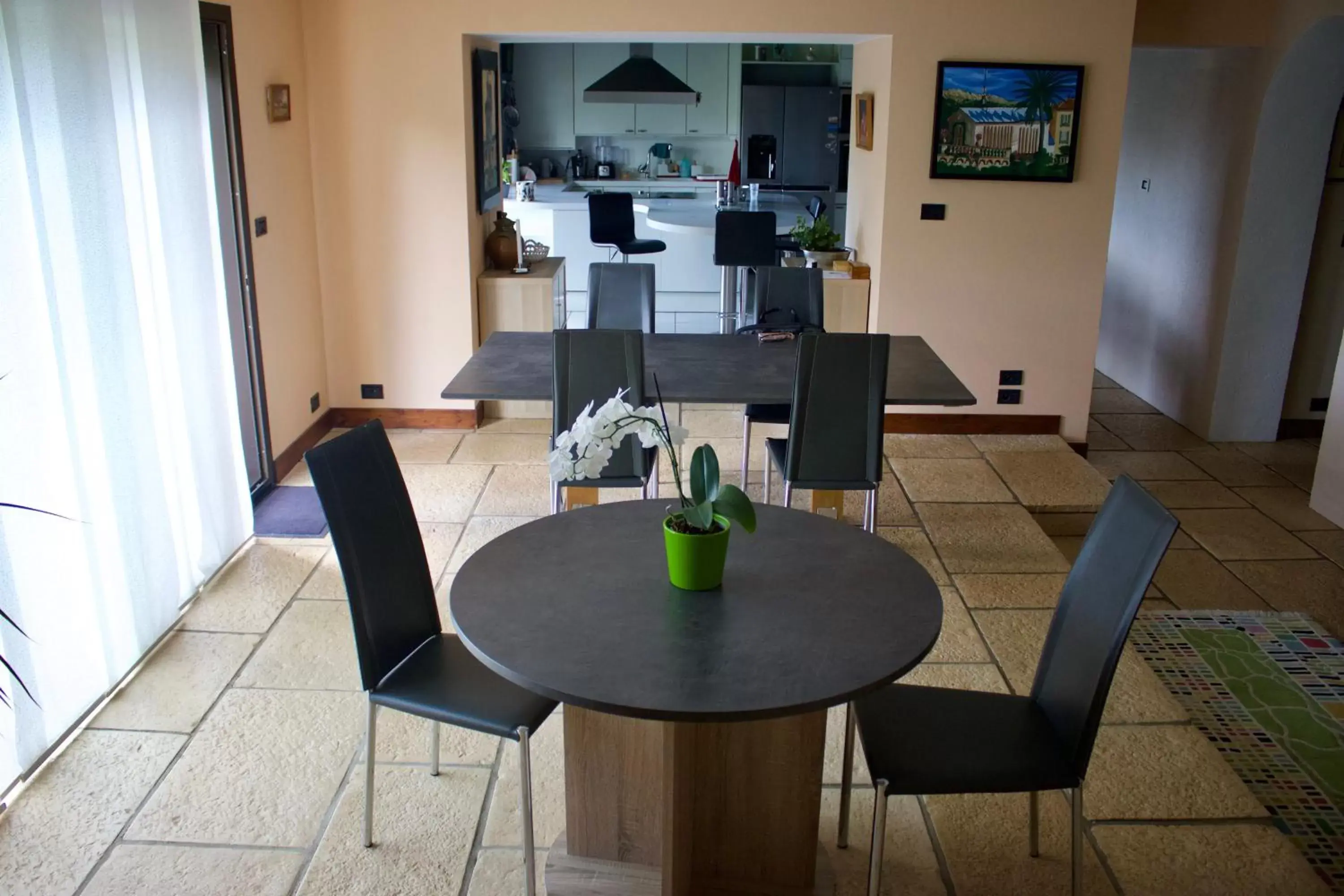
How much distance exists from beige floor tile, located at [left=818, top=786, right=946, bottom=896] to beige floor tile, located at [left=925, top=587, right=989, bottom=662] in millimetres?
731

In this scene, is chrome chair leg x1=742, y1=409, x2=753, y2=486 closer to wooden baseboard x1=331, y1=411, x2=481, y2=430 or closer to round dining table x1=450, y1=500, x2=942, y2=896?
wooden baseboard x1=331, y1=411, x2=481, y2=430

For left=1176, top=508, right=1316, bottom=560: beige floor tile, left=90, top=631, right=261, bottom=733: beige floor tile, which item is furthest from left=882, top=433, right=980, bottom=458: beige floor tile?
left=90, top=631, right=261, bottom=733: beige floor tile

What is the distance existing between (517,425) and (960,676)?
10.6 ft

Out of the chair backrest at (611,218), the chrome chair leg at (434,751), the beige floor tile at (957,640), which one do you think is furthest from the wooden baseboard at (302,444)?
the beige floor tile at (957,640)

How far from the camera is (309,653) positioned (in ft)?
12.2

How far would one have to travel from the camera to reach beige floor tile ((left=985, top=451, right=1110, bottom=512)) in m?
5.15

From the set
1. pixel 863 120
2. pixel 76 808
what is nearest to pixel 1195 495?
pixel 863 120

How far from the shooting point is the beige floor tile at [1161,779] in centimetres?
294

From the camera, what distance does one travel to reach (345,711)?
132 inches

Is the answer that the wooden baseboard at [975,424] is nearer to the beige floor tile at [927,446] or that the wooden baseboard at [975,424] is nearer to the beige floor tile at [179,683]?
the beige floor tile at [927,446]

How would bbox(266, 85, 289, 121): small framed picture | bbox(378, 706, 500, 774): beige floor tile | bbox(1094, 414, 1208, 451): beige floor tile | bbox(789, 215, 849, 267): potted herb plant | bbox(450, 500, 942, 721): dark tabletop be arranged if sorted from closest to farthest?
bbox(450, 500, 942, 721): dark tabletop, bbox(378, 706, 500, 774): beige floor tile, bbox(266, 85, 289, 121): small framed picture, bbox(789, 215, 849, 267): potted herb plant, bbox(1094, 414, 1208, 451): beige floor tile

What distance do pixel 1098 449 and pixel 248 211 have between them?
4469 millimetres

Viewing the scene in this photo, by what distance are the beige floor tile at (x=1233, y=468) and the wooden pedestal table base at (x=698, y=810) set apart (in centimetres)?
411

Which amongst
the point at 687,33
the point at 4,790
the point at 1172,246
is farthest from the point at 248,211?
the point at 1172,246
